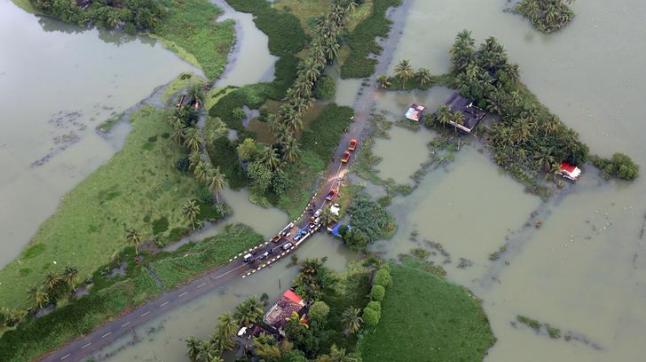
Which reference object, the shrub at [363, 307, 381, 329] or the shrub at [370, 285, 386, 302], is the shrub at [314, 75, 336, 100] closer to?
the shrub at [370, 285, 386, 302]

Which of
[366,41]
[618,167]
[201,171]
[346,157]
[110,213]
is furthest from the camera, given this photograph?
[366,41]

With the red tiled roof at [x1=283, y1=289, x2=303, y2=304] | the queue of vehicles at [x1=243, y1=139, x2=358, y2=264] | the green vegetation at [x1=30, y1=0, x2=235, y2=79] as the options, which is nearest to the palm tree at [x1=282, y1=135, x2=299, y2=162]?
the queue of vehicles at [x1=243, y1=139, x2=358, y2=264]

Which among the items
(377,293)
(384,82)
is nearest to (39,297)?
(377,293)

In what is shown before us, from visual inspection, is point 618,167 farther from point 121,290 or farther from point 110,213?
point 110,213

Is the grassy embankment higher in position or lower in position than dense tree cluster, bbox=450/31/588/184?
lower

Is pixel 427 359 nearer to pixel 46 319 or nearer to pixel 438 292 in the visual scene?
pixel 438 292

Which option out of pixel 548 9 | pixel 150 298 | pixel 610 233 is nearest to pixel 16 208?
pixel 150 298
